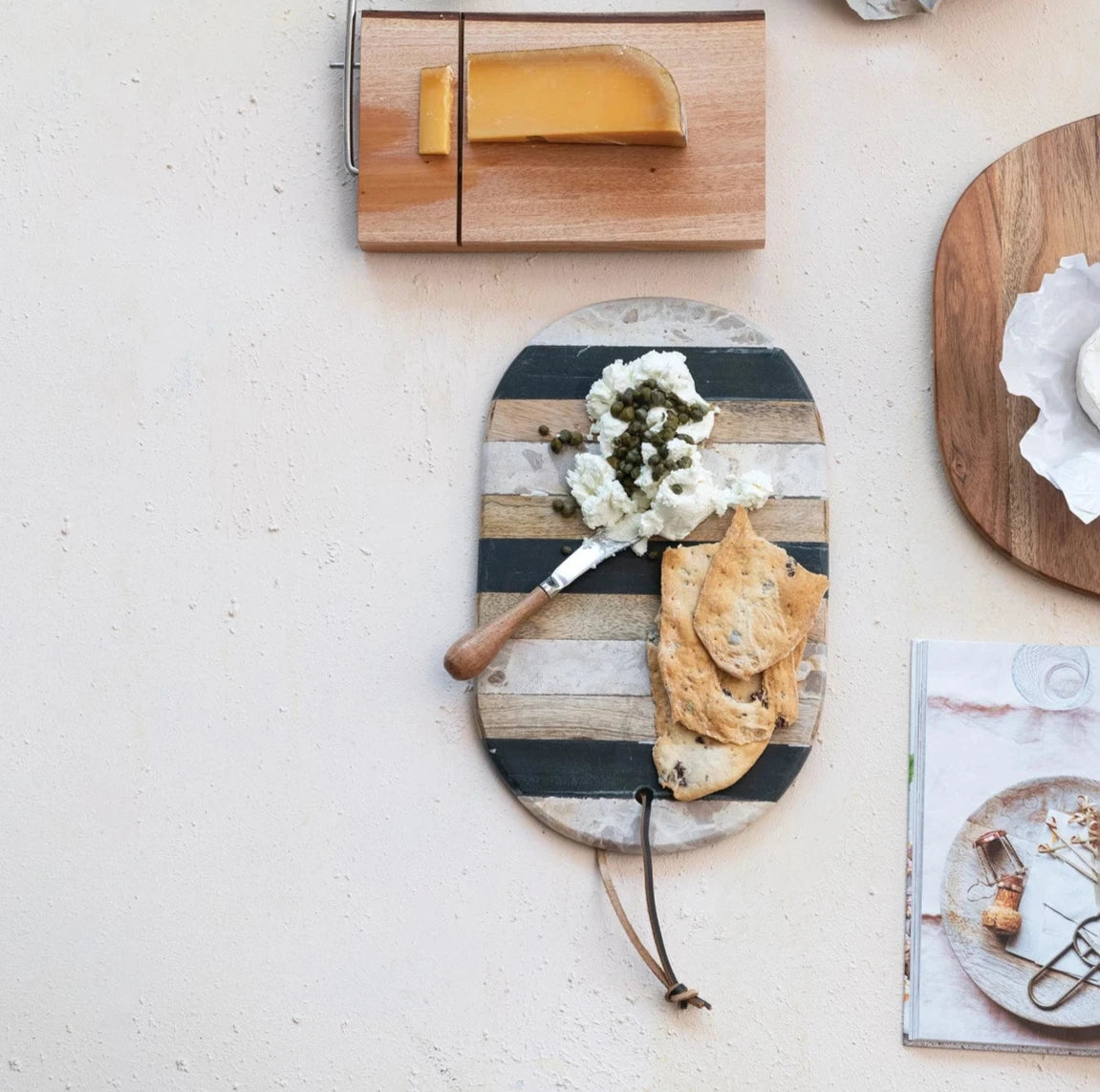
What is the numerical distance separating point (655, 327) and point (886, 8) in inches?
16.4

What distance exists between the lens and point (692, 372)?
1143 millimetres

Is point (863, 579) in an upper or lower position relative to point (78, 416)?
lower

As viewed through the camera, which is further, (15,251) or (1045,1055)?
(15,251)

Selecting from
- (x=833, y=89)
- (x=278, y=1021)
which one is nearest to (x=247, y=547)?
(x=278, y=1021)

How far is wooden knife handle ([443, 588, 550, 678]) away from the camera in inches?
42.7

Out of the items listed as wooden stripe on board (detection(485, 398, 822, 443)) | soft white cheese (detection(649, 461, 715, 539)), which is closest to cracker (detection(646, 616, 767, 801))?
soft white cheese (detection(649, 461, 715, 539))

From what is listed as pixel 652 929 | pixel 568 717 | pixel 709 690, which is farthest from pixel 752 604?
pixel 652 929

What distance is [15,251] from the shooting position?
4.02 feet

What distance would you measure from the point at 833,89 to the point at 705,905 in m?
0.86

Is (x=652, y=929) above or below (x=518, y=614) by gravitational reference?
below

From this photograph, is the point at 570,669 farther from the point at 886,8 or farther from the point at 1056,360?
the point at 886,8

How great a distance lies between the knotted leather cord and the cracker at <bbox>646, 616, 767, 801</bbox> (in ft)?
0.12

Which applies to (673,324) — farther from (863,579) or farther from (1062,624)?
(1062,624)

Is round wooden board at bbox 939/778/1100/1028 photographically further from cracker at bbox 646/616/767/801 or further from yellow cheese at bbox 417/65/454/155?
yellow cheese at bbox 417/65/454/155
